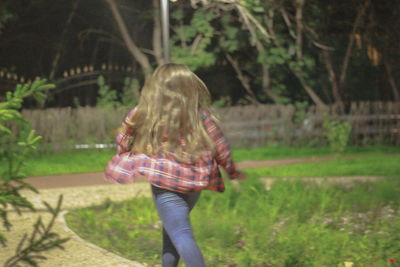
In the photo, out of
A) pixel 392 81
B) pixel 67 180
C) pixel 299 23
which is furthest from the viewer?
pixel 392 81

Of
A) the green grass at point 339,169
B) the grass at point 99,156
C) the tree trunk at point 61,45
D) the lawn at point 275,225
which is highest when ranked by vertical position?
the tree trunk at point 61,45

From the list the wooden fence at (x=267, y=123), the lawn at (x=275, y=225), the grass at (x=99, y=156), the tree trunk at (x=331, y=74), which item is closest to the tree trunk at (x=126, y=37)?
the wooden fence at (x=267, y=123)

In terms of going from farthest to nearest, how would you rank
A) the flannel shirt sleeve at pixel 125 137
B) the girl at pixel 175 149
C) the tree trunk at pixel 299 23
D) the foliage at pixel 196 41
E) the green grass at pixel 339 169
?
1. the foliage at pixel 196 41
2. the tree trunk at pixel 299 23
3. the green grass at pixel 339 169
4. the flannel shirt sleeve at pixel 125 137
5. the girl at pixel 175 149

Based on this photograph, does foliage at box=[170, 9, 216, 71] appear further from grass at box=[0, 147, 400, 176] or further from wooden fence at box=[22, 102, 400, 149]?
grass at box=[0, 147, 400, 176]

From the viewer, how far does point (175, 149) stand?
10.6ft

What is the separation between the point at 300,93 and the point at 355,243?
14736 millimetres

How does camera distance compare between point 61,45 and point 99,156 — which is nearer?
point 99,156

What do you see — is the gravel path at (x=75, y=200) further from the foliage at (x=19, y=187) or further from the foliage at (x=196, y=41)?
the foliage at (x=196, y=41)

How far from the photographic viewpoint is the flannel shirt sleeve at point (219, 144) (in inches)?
130

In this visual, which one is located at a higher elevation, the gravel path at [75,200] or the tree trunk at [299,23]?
the tree trunk at [299,23]

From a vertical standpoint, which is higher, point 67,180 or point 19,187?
point 19,187

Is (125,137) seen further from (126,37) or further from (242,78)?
(242,78)

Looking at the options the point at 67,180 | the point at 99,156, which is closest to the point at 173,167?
the point at 67,180

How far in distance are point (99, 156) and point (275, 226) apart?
29.5 feet
